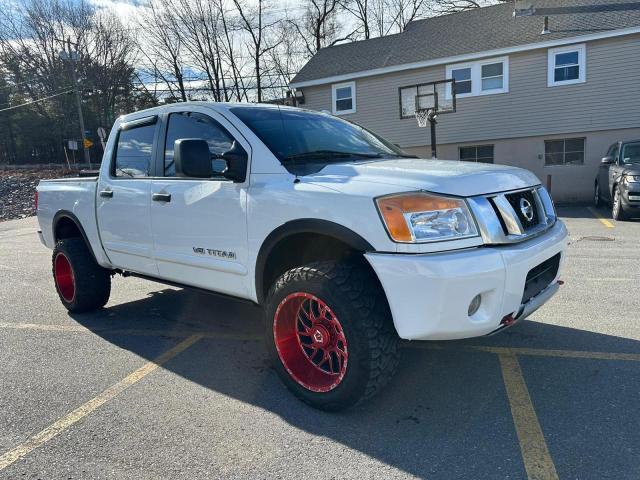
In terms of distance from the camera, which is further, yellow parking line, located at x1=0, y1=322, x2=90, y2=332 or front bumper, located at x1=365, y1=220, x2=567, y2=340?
yellow parking line, located at x1=0, y1=322, x2=90, y2=332

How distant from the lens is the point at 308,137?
12.0 feet

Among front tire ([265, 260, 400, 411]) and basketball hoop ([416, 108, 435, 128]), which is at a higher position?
basketball hoop ([416, 108, 435, 128])

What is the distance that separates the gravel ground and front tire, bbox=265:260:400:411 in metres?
19.4

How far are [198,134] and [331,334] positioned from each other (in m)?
1.90

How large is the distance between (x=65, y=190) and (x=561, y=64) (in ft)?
50.6

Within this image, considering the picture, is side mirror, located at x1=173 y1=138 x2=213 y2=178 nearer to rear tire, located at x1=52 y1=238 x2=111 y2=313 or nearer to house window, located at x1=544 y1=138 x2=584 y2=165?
rear tire, located at x1=52 y1=238 x2=111 y2=313

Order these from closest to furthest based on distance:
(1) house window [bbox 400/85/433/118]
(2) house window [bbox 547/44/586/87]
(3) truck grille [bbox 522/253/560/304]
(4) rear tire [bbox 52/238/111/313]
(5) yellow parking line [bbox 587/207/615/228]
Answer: (3) truck grille [bbox 522/253/560/304], (4) rear tire [bbox 52/238/111/313], (5) yellow parking line [bbox 587/207/615/228], (2) house window [bbox 547/44/586/87], (1) house window [bbox 400/85/433/118]

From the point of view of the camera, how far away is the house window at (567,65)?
15.1 m

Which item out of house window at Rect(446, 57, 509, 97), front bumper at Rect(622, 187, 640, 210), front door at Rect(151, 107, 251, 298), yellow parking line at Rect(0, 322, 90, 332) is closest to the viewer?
front door at Rect(151, 107, 251, 298)

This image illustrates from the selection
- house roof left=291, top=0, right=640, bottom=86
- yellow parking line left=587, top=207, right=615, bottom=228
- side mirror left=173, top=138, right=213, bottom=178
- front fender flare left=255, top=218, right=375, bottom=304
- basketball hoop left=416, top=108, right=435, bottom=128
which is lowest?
yellow parking line left=587, top=207, right=615, bottom=228

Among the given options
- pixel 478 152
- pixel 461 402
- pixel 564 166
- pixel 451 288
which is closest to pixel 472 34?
pixel 478 152

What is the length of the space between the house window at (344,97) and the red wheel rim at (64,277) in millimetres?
15137

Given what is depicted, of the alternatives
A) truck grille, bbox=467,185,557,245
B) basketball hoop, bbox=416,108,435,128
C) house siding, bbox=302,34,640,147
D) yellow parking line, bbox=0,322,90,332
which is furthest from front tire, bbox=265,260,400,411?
house siding, bbox=302,34,640,147

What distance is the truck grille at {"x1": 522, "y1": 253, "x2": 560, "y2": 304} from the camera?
290cm
